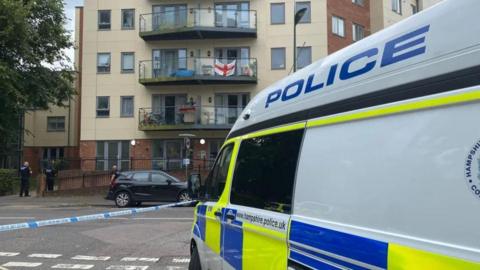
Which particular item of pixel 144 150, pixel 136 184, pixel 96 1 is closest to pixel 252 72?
pixel 144 150

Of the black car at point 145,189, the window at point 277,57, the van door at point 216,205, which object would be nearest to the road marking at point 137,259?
the van door at point 216,205

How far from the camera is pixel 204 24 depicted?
114 ft

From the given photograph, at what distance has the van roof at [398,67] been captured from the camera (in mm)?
2346

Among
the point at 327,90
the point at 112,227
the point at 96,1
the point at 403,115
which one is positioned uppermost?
the point at 96,1

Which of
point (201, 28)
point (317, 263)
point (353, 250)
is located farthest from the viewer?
point (201, 28)

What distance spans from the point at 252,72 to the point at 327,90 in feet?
104

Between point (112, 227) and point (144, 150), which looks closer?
point (112, 227)

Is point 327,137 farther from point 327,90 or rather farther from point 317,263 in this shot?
point 317,263

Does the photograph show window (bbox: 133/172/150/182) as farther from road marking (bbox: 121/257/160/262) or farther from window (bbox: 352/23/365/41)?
window (bbox: 352/23/365/41)

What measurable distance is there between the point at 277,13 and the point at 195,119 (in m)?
8.62

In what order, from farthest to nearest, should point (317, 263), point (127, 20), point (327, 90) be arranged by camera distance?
point (127, 20) → point (327, 90) → point (317, 263)

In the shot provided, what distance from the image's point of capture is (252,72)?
34.8 meters

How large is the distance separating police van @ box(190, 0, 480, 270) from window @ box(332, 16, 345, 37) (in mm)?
32872

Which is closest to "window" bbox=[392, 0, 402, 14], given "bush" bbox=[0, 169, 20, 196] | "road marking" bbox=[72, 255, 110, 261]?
"bush" bbox=[0, 169, 20, 196]
